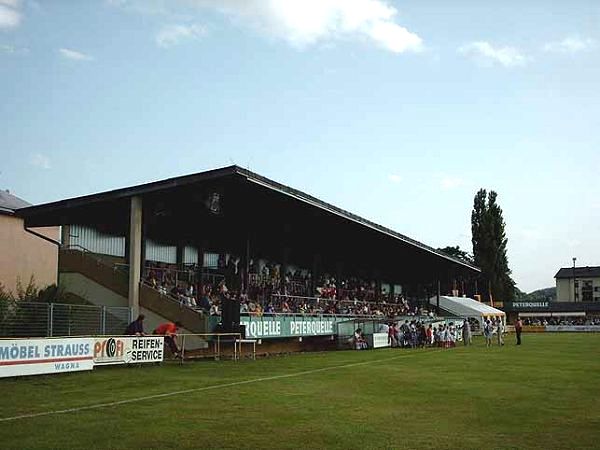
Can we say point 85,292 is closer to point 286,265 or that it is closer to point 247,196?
point 247,196

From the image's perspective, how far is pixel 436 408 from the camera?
49.6 feet

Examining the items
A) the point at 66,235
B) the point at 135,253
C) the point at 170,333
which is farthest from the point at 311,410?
the point at 66,235

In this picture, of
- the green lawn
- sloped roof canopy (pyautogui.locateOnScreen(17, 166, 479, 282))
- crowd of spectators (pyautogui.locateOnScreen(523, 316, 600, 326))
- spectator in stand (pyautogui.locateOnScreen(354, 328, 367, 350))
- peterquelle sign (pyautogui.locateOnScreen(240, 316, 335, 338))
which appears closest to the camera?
the green lawn

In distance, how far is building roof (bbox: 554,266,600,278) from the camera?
5084 inches

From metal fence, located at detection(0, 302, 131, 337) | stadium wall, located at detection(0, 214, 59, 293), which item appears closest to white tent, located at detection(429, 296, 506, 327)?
stadium wall, located at detection(0, 214, 59, 293)

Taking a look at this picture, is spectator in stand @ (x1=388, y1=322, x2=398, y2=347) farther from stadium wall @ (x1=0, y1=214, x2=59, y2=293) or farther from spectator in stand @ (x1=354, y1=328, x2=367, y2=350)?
stadium wall @ (x1=0, y1=214, x2=59, y2=293)

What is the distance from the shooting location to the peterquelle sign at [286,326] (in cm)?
3357

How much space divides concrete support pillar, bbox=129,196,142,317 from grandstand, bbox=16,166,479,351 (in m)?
0.04

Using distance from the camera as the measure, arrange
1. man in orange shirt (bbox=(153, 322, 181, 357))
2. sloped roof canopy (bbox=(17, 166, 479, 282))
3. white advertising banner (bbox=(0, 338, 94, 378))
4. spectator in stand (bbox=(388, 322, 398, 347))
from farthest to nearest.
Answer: spectator in stand (bbox=(388, 322, 398, 347)), sloped roof canopy (bbox=(17, 166, 479, 282)), man in orange shirt (bbox=(153, 322, 181, 357)), white advertising banner (bbox=(0, 338, 94, 378))

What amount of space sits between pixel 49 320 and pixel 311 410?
13.4 m

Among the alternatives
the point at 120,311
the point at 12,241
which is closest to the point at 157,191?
the point at 120,311

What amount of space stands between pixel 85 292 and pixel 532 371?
20.3 metres

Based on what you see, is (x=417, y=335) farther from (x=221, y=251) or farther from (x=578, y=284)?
(x=578, y=284)

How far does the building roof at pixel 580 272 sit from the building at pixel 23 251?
106 meters
